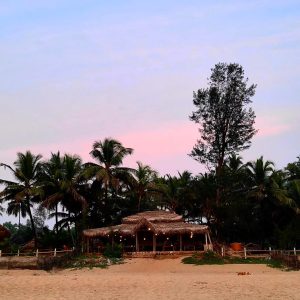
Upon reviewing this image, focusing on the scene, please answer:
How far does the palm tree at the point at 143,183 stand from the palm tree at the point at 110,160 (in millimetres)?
1515

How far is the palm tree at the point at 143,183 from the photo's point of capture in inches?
1730

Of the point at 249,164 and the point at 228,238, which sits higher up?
the point at 249,164

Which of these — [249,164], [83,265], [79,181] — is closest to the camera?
[83,265]

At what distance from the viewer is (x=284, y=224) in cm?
4644

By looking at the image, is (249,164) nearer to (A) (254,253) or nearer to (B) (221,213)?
(B) (221,213)

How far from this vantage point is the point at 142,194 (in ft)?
146

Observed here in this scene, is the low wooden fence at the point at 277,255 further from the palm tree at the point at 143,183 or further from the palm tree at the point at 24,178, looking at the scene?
the palm tree at the point at 24,178

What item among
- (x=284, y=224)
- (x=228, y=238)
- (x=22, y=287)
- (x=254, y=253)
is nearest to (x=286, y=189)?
(x=284, y=224)

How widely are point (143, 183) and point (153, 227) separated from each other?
9349 mm

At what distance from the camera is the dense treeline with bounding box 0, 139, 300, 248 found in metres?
41.1

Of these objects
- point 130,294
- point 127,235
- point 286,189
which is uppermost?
point 286,189

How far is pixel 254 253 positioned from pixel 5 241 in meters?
19.3

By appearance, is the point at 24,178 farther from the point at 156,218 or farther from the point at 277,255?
the point at 277,255

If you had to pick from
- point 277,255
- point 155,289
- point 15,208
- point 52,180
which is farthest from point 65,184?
point 155,289
